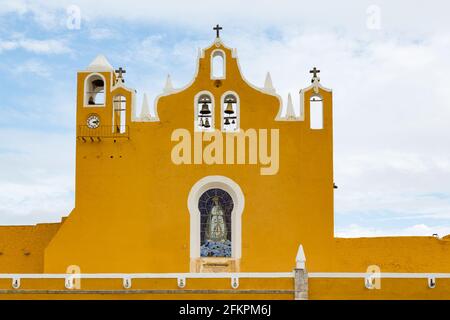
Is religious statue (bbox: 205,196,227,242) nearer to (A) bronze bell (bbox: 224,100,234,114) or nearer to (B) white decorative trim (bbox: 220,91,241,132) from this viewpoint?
(B) white decorative trim (bbox: 220,91,241,132)

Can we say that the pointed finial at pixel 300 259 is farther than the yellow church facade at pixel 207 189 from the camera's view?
No

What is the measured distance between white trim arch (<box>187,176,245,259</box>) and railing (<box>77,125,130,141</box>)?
2931 millimetres

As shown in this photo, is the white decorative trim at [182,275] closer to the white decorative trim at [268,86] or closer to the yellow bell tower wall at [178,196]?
the yellow bell tower wall at [178,196]

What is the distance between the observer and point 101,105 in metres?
27.4

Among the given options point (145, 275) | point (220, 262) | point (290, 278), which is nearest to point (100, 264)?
point (145, 275)

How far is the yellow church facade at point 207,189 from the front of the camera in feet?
86.1

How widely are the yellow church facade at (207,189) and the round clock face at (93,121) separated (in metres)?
0.07

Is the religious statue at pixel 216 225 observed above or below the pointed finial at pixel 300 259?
above

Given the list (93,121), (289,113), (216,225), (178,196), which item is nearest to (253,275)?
(216,225)

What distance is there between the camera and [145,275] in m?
24.9

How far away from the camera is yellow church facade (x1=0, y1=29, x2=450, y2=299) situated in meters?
26.2

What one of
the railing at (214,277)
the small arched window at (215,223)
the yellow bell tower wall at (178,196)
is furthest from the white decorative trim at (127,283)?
the small arched window at (215,223)

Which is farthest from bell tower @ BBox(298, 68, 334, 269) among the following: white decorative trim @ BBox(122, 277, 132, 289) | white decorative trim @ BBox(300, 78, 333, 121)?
white decorative trim @ BBox(122, 277, 132, 289)
